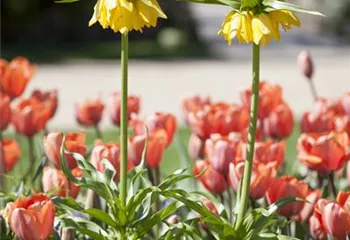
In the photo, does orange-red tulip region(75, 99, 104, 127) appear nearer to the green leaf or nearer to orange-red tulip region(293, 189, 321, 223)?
orange-red tulip region(293, 189, 321, 223)

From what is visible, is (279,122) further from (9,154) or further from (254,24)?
(254,24)

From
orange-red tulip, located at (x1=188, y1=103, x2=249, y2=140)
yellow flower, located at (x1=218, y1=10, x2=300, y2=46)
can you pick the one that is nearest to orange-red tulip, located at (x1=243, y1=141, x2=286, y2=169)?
orange-red tulip, located at (x1=188, y1=103, x2=249, y2=140)

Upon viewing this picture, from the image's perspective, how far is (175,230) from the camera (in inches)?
63.6

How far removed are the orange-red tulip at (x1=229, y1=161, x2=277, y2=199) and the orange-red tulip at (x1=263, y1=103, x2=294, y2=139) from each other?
54 centimetres

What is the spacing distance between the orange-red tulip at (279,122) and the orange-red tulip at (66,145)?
583mm

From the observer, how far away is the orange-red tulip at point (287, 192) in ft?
5.97

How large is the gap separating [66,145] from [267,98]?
68 centimetres

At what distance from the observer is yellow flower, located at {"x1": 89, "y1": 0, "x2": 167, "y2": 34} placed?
1.53 m

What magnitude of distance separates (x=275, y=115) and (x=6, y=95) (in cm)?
68

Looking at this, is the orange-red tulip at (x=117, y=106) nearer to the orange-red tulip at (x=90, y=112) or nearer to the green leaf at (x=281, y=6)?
the orange-red tulip at (x=90, y=112)

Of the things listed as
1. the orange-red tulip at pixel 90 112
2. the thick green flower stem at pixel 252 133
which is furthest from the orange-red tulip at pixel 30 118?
the thick green flower stem at pixel 252 133

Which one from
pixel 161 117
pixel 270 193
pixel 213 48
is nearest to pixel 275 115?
pixel 161 117

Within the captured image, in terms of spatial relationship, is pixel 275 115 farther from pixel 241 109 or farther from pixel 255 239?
pixel 255 239

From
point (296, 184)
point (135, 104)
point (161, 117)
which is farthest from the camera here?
point (135, 104)
